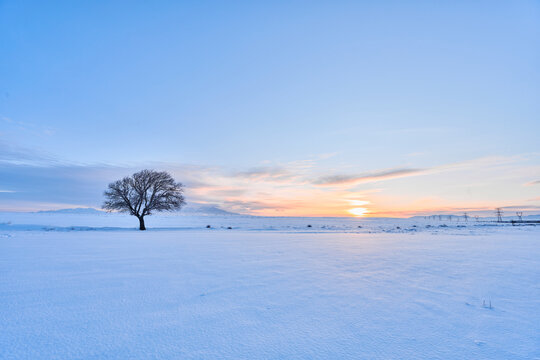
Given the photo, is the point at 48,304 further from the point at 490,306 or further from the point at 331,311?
the point at 490,306

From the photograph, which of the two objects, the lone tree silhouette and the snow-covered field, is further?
the lone tree silhouette

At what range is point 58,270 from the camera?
22.0 ft

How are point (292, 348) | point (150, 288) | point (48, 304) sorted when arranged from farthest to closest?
point (150, 288), point (48, 304), point (292, 348)

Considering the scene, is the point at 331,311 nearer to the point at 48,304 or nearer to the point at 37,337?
the point at 37,337

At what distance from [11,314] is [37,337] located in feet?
4.21

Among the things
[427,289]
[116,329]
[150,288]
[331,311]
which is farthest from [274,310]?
[427,289]

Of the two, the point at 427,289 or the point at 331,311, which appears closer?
the point at 331,311

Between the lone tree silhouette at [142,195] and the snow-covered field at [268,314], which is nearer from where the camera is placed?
the snow-covered field at [268,314]

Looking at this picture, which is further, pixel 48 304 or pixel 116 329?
pixel 48 304

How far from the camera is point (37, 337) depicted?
116 inches

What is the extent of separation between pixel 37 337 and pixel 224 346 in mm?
2241

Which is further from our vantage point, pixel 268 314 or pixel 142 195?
pixel 142 195

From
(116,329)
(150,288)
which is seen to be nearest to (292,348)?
(116,329)

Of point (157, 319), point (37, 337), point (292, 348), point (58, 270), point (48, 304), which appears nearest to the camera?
point (292, 348)
